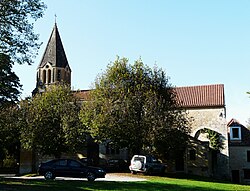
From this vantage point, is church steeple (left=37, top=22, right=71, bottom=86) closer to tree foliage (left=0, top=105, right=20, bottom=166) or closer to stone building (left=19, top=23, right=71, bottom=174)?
→ stone building (left=19, top=23, right=71, bottom=174)

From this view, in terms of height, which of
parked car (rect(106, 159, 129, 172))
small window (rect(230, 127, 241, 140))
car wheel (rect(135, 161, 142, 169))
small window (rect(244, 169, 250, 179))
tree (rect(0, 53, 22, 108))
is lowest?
small window (rect(244, 169, 250, 179))

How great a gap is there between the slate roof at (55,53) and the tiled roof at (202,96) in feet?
63.9

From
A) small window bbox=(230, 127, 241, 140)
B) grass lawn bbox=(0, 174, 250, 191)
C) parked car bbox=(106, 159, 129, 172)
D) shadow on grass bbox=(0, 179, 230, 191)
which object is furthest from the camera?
Answer: small window bbox=(230, 127, 241, 140)

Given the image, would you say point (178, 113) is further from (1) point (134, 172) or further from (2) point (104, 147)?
(2) point (104, 147)

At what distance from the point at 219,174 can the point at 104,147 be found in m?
14.1

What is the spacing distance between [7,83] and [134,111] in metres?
12.0

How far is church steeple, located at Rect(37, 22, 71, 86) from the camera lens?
54969 mm

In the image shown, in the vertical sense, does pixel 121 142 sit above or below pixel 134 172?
above

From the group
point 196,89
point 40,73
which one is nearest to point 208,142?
point 196,89

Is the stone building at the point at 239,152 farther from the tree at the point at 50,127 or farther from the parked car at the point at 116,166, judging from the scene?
the tree at the point at 50,127

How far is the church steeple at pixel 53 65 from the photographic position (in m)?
55.0

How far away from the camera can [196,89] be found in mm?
46719

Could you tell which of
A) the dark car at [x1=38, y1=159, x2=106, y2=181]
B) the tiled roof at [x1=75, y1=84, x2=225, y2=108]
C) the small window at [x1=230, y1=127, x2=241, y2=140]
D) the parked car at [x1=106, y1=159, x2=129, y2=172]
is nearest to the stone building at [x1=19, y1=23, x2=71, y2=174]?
the tiled roof at [x1=75, y1=84, x2=225, y2=108]

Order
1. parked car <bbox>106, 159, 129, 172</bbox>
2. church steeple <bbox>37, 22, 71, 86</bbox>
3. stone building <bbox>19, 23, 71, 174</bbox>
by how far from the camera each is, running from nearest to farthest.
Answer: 1. parked car <bbox>106, 159, 129, 172</bbox>
2. stone building <bbox>19, 23, 71, 174</bbox>
3. church steeple <bbox>37, 22, 71, 86</bbox>
